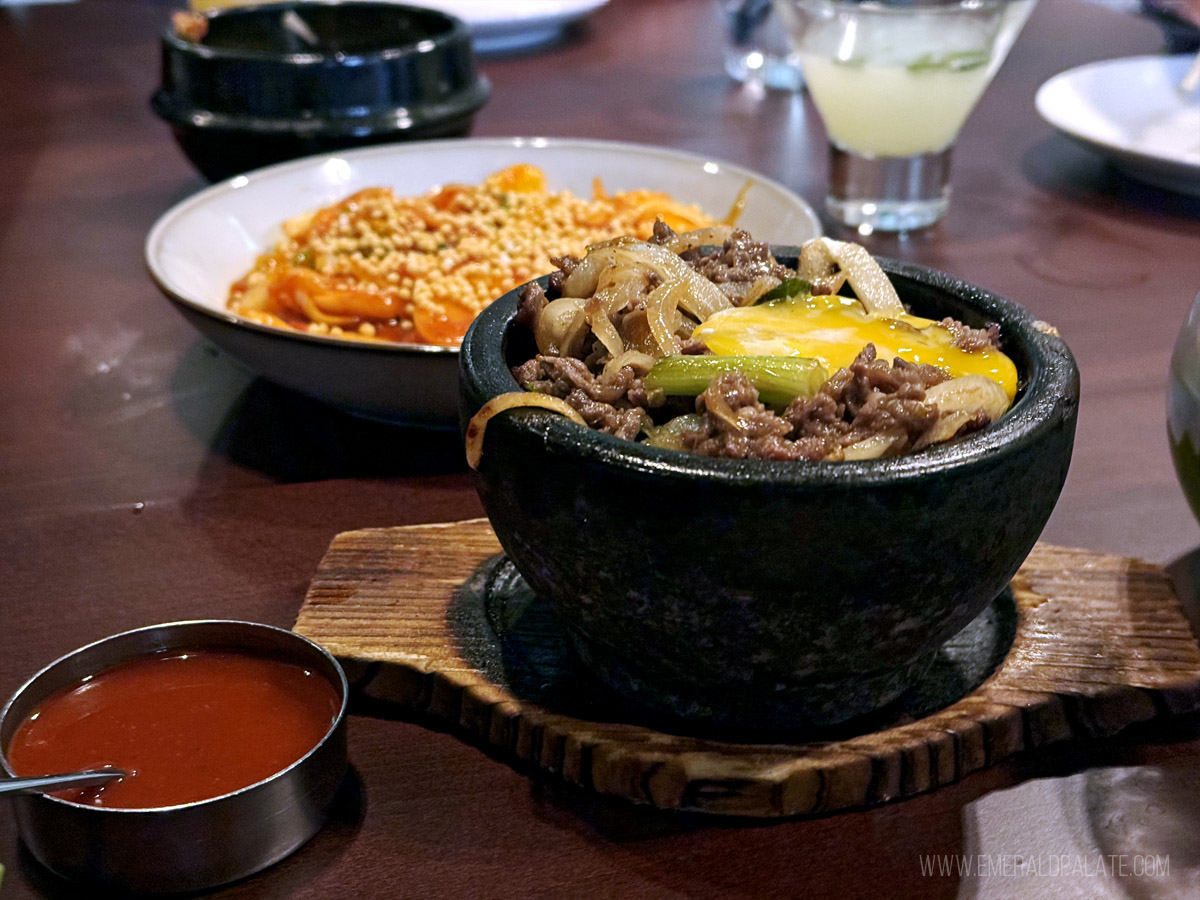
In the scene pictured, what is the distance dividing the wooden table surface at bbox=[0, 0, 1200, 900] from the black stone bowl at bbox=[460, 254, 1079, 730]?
0.41 feet

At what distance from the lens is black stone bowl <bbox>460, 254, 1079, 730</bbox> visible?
2.83 feet

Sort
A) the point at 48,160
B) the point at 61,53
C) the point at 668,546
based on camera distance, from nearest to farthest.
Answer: the point at 668,546 → the point at 48,160 → the point at 61,53

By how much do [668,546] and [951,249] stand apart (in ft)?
5.06

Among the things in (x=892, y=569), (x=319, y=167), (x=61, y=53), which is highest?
(x=892, y=569)

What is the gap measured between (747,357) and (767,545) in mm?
189

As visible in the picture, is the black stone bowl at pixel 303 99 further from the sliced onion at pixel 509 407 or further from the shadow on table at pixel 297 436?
the sliced onion at pixel 509 407

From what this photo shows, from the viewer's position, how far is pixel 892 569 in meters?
0.89

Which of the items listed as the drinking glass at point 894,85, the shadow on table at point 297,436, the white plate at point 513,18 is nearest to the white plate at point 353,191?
the shadow on table at point 297,436

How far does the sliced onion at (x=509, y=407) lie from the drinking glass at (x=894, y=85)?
1486 mm

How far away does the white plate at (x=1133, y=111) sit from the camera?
96.7 inches

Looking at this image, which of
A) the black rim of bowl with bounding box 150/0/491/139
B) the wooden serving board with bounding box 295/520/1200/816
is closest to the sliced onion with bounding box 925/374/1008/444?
the wooden serving board with bounding box 295/520/1200/816

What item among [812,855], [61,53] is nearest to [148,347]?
[812,855]

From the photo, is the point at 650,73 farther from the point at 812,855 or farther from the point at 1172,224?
the point at 812,855

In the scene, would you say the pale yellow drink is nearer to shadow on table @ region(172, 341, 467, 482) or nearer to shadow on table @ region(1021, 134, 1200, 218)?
shadow on table @ region(1021, 134, 1200, 218)
